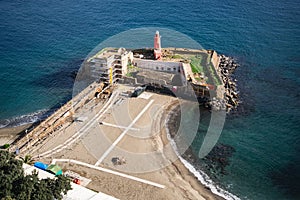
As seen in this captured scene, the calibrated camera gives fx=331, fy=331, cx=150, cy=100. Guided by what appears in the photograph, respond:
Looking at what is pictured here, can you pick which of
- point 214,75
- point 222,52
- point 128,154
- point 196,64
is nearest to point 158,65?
point 196,64

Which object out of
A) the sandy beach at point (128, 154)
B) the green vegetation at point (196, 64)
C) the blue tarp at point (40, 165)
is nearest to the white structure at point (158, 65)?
the green vegetation at point (196, 64)

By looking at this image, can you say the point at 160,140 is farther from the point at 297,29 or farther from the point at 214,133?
the point at 297,29

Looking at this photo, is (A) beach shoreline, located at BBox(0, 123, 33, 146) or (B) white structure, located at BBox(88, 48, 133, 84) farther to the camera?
(B) white structure, located at BBox(88, 48, 133, 84)

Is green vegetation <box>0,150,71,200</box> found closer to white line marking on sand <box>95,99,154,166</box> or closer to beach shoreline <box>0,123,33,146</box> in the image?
white line marking on sand <box>95,99,154,166</box>

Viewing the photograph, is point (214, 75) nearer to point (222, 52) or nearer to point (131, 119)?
point (222, 52)

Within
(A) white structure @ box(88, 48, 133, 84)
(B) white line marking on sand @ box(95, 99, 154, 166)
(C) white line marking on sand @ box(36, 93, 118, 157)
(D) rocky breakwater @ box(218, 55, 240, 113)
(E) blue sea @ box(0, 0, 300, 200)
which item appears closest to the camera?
(B) white line marking on sand @ box(95, 99, 154, 166)

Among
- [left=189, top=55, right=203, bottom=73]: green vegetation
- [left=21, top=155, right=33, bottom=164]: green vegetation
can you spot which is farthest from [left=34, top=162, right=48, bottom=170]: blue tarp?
[left=189, top=55, right=203, bottom=73]: green vegetation

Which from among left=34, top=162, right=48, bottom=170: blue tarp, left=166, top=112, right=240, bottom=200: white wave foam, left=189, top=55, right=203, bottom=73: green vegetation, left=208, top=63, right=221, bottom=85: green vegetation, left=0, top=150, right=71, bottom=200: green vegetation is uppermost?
left=189, top=55, right=203, bottom=73: green vegetation
